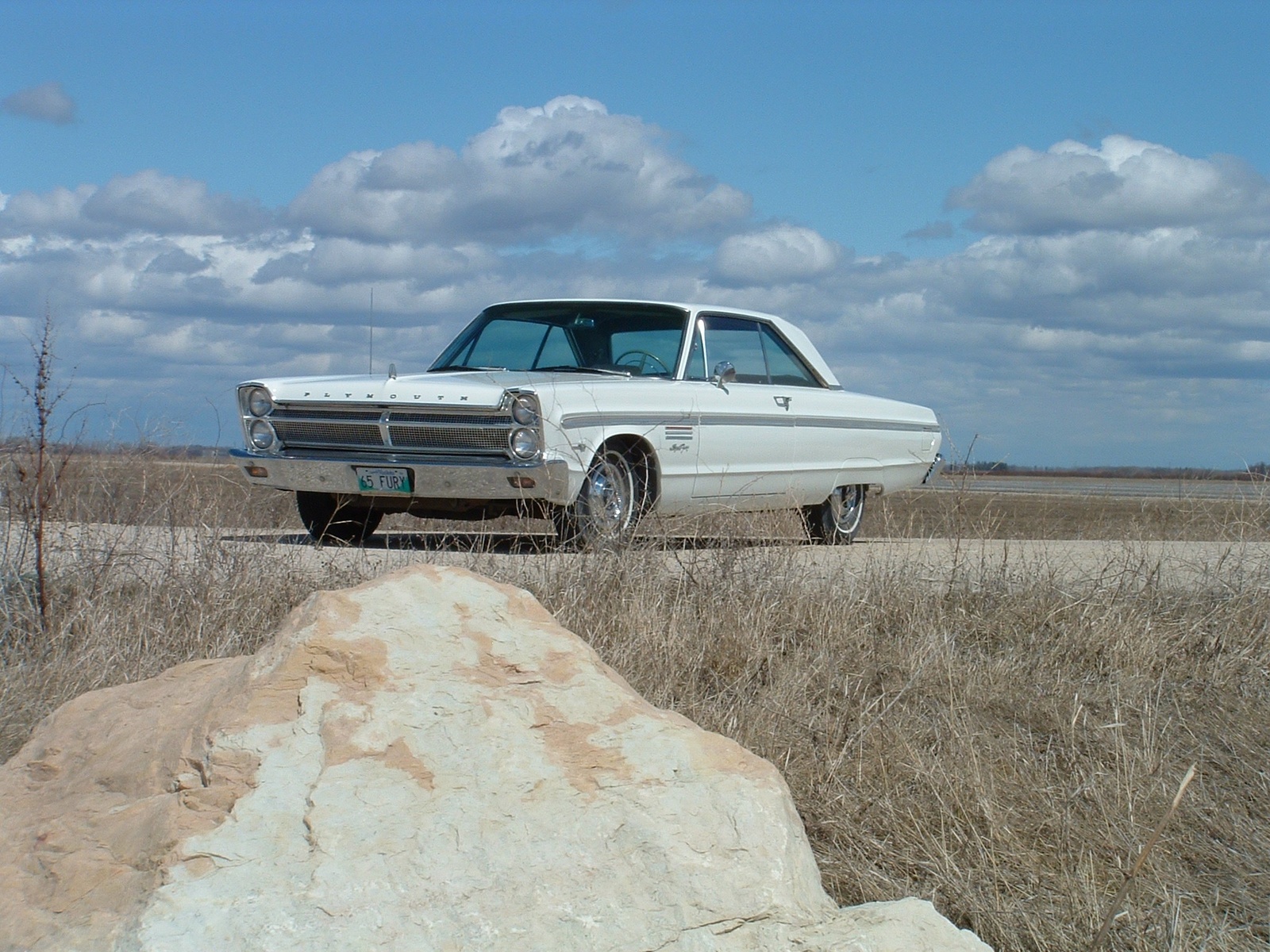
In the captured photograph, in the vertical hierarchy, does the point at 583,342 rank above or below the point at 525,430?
above

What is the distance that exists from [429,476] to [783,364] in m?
2.92

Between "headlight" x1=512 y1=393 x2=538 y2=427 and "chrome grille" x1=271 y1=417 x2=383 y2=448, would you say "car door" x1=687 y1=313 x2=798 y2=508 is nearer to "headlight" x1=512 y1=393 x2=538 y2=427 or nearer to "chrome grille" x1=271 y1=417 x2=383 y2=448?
"headlight" x1=512 y1=393 x2=538 y2=427

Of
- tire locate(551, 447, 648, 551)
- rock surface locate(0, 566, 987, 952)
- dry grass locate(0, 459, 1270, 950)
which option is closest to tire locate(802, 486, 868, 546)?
tire locate(551, 447, 648, 551)

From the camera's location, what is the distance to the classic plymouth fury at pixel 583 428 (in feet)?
20.6

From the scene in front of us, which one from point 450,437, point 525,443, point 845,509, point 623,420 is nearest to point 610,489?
point 623,420

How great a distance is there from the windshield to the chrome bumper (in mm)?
1274

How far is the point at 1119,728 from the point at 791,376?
4.70 meters

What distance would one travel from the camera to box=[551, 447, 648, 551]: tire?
623cm

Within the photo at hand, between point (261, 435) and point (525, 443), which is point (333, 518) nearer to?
point (261, 435)

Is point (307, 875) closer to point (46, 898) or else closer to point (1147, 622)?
point (46, 898)

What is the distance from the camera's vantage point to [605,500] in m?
6.69

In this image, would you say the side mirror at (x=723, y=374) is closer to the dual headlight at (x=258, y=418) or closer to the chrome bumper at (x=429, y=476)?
the chrome bumper at (x=429, y=476)

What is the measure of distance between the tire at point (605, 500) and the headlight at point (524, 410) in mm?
437

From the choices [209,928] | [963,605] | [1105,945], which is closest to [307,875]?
[209,928]
